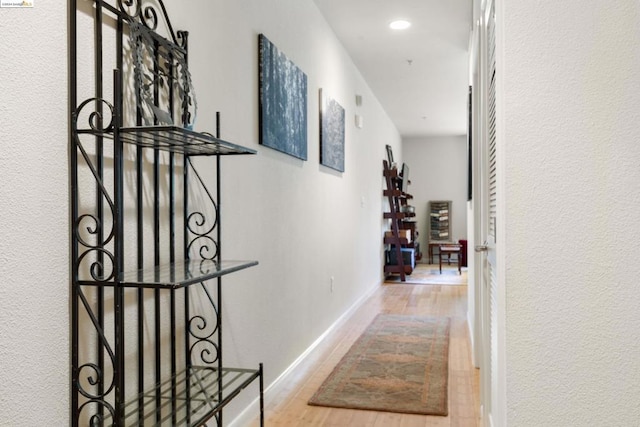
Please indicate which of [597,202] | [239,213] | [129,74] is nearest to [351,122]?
[239,213]

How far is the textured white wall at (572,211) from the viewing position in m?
1.26

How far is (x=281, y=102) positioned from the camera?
3.00 m

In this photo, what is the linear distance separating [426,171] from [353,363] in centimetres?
770

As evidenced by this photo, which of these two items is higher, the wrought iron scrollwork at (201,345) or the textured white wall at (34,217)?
the textured white wall at (34,217)

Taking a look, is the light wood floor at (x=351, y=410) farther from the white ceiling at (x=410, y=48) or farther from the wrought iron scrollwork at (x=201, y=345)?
the white ceiling at (x=410, y=48)

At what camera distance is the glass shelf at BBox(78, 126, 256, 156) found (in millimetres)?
1369

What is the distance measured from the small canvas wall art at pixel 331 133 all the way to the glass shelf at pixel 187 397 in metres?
2.26

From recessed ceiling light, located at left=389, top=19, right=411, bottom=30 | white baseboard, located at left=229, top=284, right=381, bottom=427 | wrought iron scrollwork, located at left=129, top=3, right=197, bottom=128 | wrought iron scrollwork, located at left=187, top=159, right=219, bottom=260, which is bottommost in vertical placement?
white baseboard, located at left=229, top=284, right=381, bottom=427

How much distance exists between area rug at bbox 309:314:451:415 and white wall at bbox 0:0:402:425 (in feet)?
1.05

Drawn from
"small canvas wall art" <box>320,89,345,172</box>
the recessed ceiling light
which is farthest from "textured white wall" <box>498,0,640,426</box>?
the recessed ceiling light

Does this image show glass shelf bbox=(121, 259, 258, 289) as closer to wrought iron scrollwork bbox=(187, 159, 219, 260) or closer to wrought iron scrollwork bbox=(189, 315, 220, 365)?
wrought iron scrollwork bbox=(187, 159, 219, 260)

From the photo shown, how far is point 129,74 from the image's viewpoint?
1.65m

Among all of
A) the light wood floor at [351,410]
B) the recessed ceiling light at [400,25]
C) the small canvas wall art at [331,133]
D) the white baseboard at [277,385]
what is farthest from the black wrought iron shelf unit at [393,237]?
the recessed ceiling light at [400,25]

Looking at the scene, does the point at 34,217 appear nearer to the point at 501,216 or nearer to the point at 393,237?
the point at 501,216
